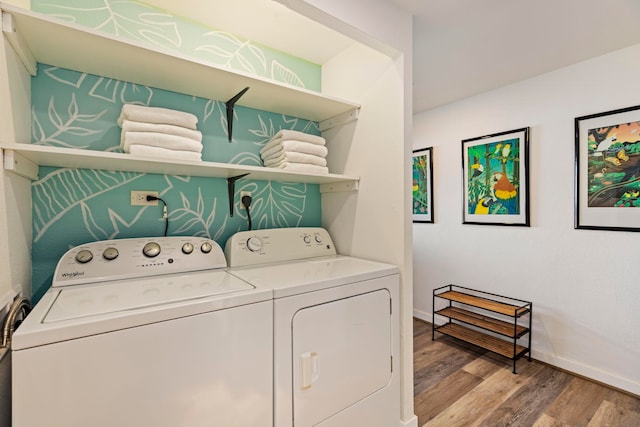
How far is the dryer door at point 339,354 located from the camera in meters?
1.20

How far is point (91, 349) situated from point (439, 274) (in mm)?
3200

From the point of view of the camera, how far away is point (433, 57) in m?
2.23

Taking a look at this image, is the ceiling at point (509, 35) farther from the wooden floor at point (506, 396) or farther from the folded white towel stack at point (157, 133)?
the wooden floor at point (506, 396)

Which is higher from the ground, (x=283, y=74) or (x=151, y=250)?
(x=283, y=74)

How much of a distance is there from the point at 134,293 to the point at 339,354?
85cm

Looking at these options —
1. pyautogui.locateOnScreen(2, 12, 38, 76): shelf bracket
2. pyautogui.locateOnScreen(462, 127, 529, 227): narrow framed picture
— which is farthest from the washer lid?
pyautogui.locateOnScreen(462, 127, 529, 227): narrow framed picture

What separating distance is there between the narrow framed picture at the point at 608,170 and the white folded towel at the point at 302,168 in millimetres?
2063

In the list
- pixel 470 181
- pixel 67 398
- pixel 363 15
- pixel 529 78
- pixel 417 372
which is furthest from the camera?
pixel 470 181

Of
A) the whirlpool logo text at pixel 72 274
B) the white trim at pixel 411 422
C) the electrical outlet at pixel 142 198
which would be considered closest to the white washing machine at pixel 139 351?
the whirlpool logo text at pixel 72 274

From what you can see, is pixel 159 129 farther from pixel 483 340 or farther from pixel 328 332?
pixel 483 340

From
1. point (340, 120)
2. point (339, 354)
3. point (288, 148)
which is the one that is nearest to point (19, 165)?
point (288, 148)

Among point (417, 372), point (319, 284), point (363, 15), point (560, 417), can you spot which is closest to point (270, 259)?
point (319, 284)

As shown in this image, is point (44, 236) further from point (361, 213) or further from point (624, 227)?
point (624, 227)

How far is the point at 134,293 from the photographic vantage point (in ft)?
3.50
